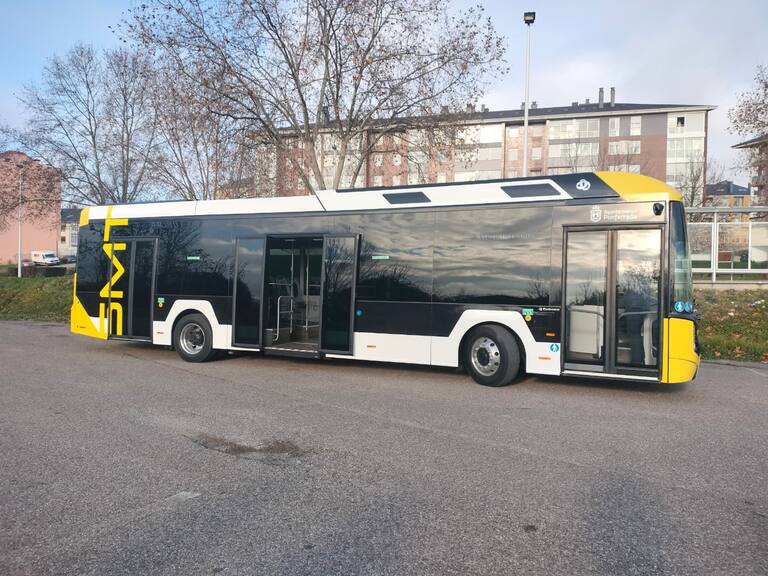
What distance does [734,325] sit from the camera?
563 inches

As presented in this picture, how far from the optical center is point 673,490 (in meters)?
4.45

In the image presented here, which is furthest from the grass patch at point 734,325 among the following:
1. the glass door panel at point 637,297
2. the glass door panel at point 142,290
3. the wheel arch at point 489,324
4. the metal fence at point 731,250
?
the glass door panel at point 142,290

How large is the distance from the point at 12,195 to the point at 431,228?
87.4 feet

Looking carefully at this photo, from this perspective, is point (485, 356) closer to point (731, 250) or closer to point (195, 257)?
point (195, 257)

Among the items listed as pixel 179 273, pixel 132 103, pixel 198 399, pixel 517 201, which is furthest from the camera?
pixel 132 103

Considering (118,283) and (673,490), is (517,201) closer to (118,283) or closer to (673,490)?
(673,490)

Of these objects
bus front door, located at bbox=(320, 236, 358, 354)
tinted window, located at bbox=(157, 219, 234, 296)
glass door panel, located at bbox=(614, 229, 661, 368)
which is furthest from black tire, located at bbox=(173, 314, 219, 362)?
glass door panel, located at bbox=(614, 229, 661, 368)

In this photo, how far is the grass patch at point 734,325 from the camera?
41.4 feet

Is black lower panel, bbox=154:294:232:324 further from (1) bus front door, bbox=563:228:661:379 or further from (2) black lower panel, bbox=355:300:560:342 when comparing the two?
(1) bus front door, bbox=563:228:661:379

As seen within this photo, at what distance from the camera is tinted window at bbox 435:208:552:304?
8.53 m

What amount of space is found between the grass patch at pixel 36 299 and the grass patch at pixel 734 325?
20838 millimetres

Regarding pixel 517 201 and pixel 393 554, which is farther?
pixel 517 201

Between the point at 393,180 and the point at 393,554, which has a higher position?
the point at 393,180

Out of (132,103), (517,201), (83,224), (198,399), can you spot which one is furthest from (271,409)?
(132,103)
